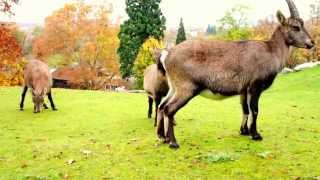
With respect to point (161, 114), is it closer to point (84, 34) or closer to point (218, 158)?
point (218, 158)

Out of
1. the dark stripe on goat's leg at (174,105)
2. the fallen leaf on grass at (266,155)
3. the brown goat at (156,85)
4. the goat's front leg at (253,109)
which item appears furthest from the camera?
the brown goat at (156,85)

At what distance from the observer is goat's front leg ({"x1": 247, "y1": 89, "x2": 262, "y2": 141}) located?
8.83 meters

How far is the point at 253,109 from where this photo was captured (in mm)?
9008

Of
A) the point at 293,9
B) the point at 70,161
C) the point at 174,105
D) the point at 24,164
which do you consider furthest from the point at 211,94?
the point at 24,164

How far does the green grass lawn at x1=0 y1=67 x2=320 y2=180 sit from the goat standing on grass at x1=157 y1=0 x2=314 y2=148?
2.25 feet

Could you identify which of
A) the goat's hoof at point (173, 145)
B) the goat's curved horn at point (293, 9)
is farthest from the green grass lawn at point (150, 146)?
the goat's curved horn at point (293, 9)

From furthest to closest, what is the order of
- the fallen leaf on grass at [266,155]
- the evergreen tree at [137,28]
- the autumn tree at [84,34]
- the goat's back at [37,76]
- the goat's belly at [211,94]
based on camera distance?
the autumn tree at [84,34] < the evergreen tree at [137,28] < the goat's back at [37,76] < the goat's belly at [211,94] < the fallen leaf on grass at [266,155]

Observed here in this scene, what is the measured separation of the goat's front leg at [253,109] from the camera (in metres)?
8.83

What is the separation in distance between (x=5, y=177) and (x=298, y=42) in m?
6.21

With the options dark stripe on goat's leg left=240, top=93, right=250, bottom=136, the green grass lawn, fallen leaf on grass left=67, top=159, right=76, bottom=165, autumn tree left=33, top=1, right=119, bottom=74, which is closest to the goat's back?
the green grass lawn

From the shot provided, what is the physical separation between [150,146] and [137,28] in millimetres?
39479

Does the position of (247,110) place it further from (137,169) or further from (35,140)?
(35,140)

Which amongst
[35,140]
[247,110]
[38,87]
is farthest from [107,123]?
[247,110]

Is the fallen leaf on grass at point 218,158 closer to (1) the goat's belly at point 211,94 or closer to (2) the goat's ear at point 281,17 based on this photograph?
(1) the goat's belly at point 211,94
